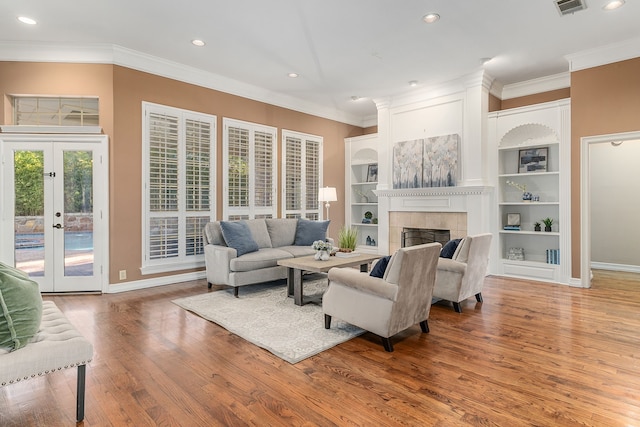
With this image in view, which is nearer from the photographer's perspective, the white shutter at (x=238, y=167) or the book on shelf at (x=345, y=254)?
the book on shelf at (x=345, y=254)

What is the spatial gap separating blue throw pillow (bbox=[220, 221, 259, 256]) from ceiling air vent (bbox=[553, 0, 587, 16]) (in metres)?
4.57

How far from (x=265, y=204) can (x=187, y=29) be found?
3.20 m

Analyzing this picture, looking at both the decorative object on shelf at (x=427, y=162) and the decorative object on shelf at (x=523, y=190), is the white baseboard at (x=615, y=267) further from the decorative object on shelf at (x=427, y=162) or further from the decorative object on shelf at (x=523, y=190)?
the decorative object on shelf at (x=427, y=162)

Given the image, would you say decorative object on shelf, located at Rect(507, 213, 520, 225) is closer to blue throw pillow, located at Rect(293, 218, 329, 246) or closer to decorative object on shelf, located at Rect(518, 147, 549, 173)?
decorative object on shelf, located at Rect(518, 147, 549, 173)

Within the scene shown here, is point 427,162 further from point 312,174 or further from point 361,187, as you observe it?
point 312,174

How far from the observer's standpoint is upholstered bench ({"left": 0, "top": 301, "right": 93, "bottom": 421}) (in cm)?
179

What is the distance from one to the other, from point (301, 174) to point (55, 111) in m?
4.18

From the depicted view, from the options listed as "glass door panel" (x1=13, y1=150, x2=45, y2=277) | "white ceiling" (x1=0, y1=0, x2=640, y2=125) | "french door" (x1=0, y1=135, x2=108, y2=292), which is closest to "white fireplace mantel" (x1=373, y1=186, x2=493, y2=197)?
"white ceiling" (x1=0, y1=0, x2=640, y2=125)

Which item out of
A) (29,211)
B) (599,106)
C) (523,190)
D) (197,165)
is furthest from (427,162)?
(29,211)

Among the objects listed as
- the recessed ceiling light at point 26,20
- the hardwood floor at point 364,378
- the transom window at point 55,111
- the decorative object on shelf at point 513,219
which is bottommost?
the hardwood floor at point 364,378

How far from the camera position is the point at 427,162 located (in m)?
6.50

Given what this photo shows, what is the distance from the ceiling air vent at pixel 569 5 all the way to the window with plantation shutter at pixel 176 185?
4913mm

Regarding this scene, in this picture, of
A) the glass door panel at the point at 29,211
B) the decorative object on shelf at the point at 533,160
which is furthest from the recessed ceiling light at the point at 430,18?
the glass door panel at the point at 29,211

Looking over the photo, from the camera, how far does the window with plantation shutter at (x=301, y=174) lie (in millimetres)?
7086
